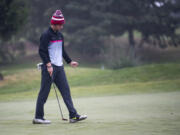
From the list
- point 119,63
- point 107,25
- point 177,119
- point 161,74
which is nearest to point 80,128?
point 177,119

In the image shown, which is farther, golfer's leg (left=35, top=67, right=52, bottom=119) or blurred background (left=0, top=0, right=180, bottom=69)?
blurred background (left=0, top=0, right=180, bottom=69)

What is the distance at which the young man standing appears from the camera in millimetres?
7457

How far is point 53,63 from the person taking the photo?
7.65 meters

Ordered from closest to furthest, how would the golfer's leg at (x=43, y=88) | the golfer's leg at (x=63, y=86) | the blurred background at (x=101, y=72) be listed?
1. the blurred background at (x=101, y=72)
2. the golfer's leg at (x=43, y=88)
3. the golfer's leg at (x=63, y=86)

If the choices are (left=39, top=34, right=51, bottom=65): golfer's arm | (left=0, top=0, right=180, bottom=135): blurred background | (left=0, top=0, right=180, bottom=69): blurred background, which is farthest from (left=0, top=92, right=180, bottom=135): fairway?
(left=0, top=0, right=180, bottom=69): blurred background

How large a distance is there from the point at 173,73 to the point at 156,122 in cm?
1468

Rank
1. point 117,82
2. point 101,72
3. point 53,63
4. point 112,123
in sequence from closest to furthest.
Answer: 1. point 112,123
2. point 53,63
3. point 117,82
4. point 101,72

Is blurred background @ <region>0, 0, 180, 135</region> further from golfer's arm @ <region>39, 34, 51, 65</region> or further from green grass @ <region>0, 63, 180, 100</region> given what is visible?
golfer's arm @ <region>39, 34, 51, 65</region>

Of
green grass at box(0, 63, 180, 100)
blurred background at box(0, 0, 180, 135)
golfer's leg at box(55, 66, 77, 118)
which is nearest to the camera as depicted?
blurred background at box(0, 0, 180, 135)

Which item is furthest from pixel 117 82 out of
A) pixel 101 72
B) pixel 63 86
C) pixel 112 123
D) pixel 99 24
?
pixel 99 24

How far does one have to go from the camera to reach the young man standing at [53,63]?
24.5 ft

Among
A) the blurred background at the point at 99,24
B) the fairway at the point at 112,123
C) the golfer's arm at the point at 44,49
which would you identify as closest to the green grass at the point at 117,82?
the fairway at the point at 112,123

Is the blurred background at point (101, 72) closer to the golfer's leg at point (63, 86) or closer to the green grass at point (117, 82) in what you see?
the green grass at point (117, 82)

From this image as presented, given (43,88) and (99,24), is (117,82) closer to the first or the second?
(43,88)
